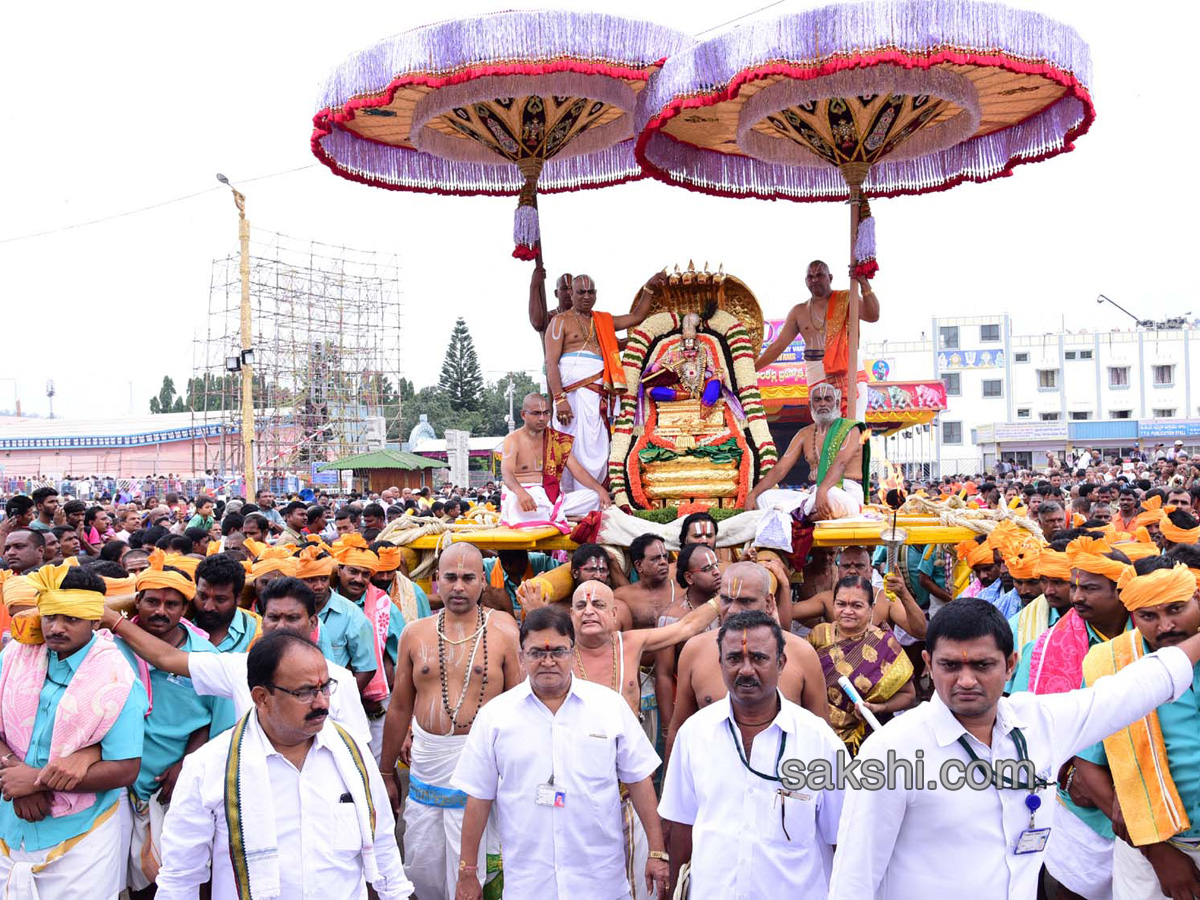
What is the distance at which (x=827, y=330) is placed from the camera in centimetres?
779

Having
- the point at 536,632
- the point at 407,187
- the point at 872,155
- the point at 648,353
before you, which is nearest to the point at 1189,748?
the point at 536,632

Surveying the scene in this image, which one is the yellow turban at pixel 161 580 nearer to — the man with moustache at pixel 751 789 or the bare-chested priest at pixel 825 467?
the man with moustache at pixel 751 789

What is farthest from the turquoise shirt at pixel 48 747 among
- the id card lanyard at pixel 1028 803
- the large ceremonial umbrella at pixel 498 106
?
the large ceremonial umbrella at pixel 498 106

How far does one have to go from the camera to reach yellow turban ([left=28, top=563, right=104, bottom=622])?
343 centimetres

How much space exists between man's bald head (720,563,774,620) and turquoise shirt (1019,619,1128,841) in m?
1.00

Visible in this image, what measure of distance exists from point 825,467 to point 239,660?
13.9ft

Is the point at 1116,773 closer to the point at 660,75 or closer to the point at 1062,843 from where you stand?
the point at 1062,843

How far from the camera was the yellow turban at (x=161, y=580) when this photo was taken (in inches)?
156

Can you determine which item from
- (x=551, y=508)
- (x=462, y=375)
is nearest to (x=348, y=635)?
(x=551, y=508)

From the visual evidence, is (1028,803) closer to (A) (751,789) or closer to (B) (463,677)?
(A) (751,789)

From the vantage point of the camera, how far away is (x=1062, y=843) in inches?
143

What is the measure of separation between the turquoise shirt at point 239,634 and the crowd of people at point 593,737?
0.03ft

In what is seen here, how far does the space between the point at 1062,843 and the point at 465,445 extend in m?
23.5

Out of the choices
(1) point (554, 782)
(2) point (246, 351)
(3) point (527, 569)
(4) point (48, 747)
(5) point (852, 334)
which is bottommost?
(1) point (554, 782)
